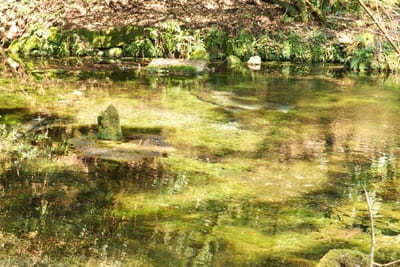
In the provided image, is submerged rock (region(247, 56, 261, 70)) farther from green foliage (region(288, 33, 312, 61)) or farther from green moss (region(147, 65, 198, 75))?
green moss (region(147, 65, 198, 75))

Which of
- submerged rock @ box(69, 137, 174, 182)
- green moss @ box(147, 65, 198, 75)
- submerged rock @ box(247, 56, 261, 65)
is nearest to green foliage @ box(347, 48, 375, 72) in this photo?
submerged rock @ box(247, 56, 261, 65)

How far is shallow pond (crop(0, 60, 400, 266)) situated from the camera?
16.4 ft

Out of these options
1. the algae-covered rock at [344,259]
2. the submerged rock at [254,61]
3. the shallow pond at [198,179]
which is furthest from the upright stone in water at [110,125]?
the submerged rock at [254,61]

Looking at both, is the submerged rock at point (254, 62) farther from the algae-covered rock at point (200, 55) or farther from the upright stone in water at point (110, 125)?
the upright stone in water at point (110, 125)

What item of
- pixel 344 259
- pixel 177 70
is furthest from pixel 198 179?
pixel 177 70

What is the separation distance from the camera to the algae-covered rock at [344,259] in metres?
4.11

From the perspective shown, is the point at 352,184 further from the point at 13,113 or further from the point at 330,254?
the point at 13,113

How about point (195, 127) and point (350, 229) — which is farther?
point (195, 127)

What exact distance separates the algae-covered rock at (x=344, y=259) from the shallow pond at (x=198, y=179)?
64 cm

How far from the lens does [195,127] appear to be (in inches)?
352

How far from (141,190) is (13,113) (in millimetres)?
3839

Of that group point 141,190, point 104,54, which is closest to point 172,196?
point 141,190

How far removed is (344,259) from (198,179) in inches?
110

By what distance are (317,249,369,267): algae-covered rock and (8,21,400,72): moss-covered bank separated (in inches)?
476
